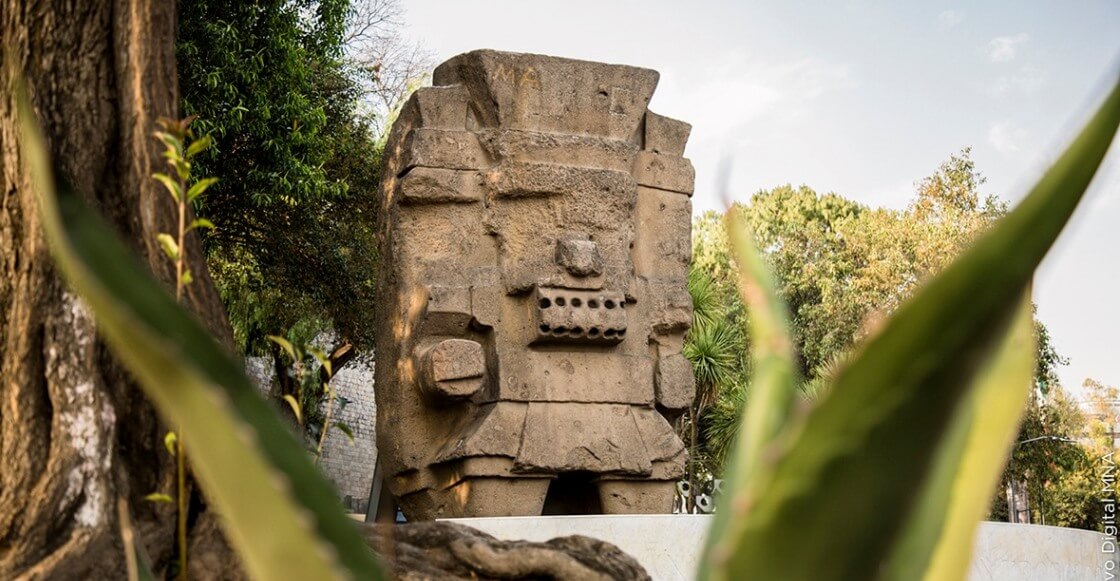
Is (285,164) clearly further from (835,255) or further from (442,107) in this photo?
(835,255)

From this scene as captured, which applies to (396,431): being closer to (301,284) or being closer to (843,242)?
(301,284)

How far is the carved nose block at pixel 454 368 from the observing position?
677cm

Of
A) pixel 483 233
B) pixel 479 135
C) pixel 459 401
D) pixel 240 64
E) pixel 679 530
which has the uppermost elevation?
pixel 240 64

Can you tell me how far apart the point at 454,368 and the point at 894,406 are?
243 inches

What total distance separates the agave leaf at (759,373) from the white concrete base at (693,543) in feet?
16.3

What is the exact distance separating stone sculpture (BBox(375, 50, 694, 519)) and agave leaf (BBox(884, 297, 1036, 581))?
591 cm

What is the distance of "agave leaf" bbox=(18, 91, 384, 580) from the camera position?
2.31ft

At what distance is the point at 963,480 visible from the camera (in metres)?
0.79

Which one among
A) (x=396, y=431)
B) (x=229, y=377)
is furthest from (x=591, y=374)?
(x=229, y=377)

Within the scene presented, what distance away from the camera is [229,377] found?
0.73 m

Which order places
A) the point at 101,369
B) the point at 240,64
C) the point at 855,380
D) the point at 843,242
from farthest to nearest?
the point at 843,242 → the point at 240,64 → the point at 101,369 → the point at 855,380

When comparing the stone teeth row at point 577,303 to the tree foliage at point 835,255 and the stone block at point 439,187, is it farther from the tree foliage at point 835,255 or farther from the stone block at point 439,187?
the tree foliage at point 835,255

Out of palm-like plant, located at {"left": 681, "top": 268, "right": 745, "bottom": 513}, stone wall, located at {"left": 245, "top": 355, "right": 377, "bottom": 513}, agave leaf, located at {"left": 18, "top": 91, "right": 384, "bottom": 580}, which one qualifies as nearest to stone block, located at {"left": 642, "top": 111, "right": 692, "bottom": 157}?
agave leaf, located at {"left": 18, "top": 91, "right": 384, "bottom": 580}

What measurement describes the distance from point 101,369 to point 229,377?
2.09 meters
